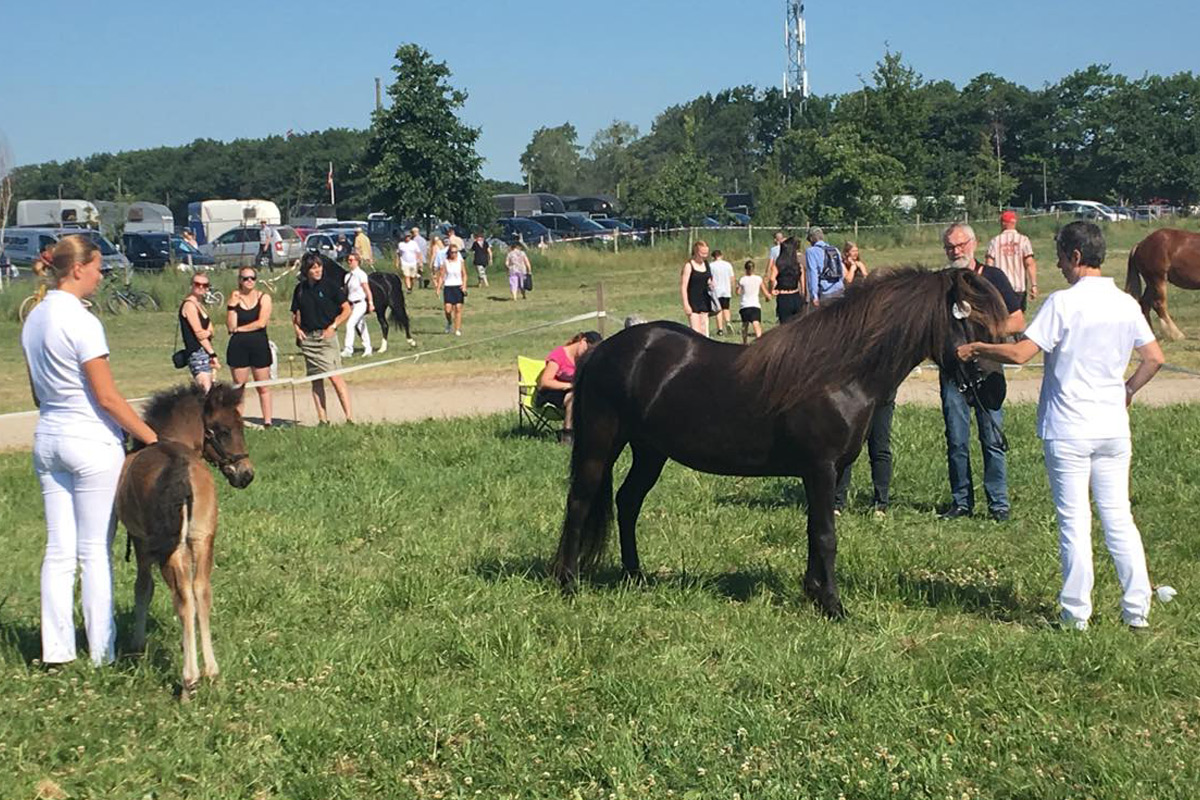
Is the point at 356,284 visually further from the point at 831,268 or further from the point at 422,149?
the point at 422,149

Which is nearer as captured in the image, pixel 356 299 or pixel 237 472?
pixel 237 472

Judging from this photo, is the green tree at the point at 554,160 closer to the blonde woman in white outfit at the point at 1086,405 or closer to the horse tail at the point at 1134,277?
the horse tail at the point at 1134,277

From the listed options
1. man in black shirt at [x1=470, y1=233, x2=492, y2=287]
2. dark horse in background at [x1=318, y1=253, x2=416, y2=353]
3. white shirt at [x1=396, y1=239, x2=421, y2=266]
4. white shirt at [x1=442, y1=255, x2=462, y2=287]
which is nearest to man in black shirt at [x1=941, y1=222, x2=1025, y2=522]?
dark horse in background at [x1=318, y1=253, x2=416, y2=353]

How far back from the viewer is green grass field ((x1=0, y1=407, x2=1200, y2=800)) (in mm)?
4559

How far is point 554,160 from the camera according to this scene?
378ft

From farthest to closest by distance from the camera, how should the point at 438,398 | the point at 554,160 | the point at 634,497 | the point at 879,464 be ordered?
the point at 554,160
the point at 438,398
the point at 879,464
the point at 634,497

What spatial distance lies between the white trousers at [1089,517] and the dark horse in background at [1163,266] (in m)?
13.5

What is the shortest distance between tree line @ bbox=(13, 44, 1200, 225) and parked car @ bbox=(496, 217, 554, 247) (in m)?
1.78

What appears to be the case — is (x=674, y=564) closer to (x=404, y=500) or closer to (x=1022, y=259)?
(x=404, y=500)

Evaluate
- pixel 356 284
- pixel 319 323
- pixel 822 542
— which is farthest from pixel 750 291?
pixel 822 542

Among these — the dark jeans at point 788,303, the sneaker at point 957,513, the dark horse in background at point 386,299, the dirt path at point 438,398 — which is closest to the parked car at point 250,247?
the dark horse in background at point 386,299

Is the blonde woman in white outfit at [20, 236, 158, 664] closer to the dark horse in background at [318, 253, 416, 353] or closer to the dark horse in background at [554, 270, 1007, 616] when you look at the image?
the dark horse in background at [554, 270, 1007, 616]

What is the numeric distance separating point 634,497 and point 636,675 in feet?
6.74

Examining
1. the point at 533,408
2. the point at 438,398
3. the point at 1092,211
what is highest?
the point at 1092,211
